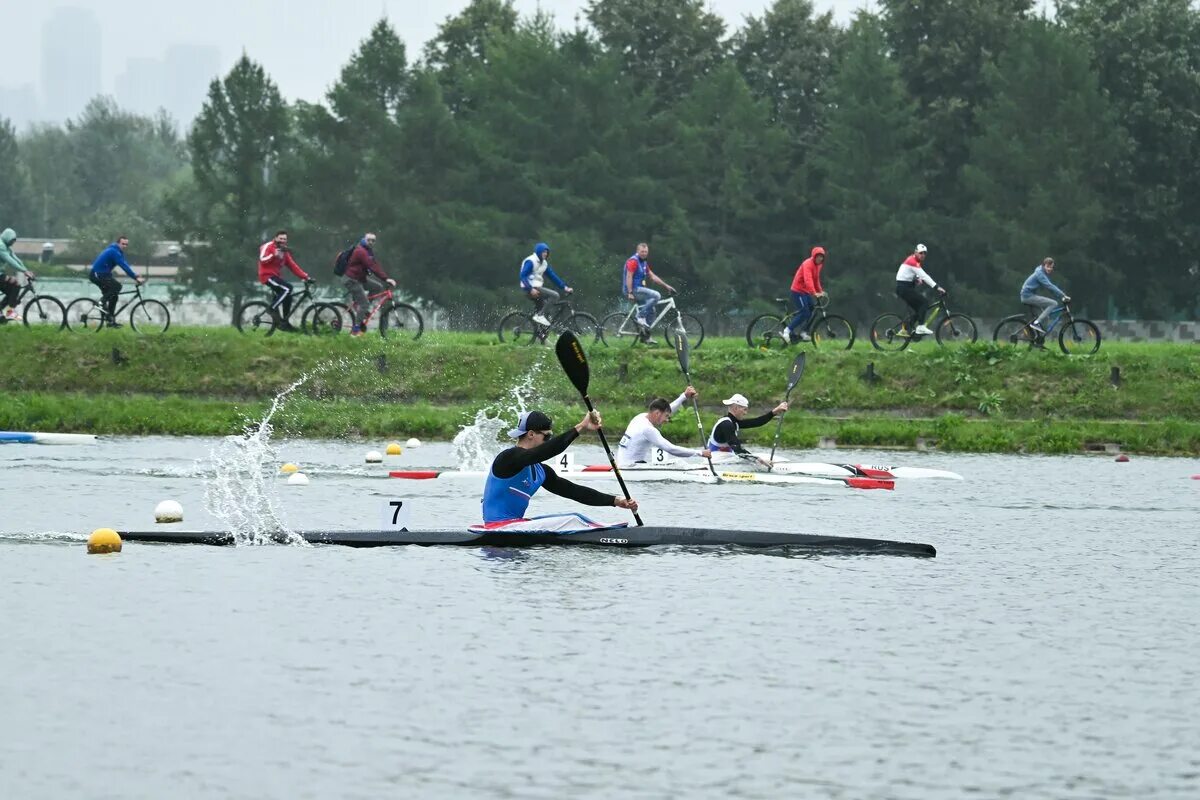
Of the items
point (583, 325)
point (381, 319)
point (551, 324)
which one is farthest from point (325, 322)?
point (583, 325)

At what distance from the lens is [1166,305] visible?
63.8m

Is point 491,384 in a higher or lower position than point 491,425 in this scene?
higher

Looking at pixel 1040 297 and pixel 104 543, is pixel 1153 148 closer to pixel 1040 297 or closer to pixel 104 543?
pixel 1040 297

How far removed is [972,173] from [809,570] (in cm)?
4304

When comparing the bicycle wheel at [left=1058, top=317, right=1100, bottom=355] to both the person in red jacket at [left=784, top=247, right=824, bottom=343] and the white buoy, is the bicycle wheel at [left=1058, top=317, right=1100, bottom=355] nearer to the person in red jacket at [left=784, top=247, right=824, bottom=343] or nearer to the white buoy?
the person in red jacket at [left=784, top=247, right=824, bottom=343]

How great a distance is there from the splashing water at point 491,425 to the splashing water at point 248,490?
118 inches

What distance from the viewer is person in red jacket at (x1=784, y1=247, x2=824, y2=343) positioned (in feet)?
119

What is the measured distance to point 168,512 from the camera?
21328mm

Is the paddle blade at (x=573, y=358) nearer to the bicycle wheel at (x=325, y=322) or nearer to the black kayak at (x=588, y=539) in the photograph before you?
the black kayak at (x=588, y=539)

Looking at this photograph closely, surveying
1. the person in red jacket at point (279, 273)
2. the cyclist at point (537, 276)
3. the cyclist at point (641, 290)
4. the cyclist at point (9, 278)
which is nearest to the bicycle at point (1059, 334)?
the cyclist at point (641, 290)

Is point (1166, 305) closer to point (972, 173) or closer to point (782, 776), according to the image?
point (972, 173)

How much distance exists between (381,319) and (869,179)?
90.4 ft

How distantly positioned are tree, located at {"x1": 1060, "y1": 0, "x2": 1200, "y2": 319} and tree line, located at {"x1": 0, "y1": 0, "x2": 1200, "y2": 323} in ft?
0.31

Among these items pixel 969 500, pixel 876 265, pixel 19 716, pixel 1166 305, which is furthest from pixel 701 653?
pixel 1166 305
